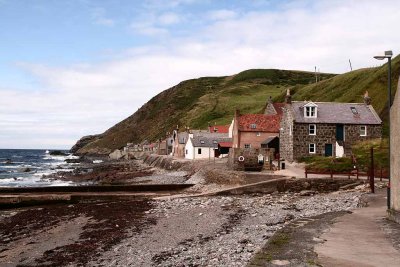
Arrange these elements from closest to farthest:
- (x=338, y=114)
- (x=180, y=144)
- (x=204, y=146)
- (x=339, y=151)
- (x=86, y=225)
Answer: (x=86, y=225) < (x=339, y=151) < (x=338, y=114) < (x=204, y=146) < (x=180, y=144)

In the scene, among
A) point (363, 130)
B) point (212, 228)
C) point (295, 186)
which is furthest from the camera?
point (363, 130)

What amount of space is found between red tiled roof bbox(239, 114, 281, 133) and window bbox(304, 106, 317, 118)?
17431mm

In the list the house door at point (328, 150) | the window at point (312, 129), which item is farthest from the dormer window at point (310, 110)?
the house door at point (328, 150)

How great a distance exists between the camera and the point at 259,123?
253 feet

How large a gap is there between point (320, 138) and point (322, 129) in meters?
1.24

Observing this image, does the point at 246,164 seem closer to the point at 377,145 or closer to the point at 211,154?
the point at 377,145

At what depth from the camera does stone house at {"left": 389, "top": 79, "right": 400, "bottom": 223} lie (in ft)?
65.7

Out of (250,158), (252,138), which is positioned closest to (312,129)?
(250,158)

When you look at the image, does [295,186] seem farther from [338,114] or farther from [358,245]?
[358,245]

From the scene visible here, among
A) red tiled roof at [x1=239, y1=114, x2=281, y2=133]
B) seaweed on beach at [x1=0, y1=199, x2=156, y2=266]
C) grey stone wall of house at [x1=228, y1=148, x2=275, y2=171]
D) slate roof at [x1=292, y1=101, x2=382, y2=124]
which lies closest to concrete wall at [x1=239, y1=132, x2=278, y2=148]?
red tiled roof at [x1=239, y1=114, x2=281, y2=133]

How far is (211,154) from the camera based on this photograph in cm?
8975

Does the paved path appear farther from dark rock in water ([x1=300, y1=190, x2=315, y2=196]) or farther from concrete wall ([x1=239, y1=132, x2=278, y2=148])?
concrete wall ([x1=239, y1=132, x2=278, y2=148])

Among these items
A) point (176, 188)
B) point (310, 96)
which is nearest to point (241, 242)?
point (176, 188)

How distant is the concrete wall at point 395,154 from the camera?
2000 centimetres
